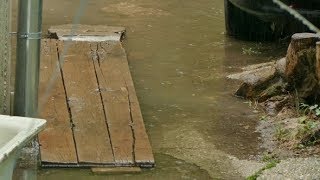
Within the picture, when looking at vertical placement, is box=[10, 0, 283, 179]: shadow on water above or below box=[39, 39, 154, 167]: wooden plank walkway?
below

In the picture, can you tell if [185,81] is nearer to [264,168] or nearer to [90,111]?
[90,111]

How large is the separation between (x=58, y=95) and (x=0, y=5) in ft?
6.33

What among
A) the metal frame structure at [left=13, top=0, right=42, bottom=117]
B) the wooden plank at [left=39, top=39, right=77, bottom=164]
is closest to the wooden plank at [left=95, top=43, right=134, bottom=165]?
the wooden plank at [left=39, top=39, right=77, bottom=164]

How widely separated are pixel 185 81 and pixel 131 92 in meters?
1.07

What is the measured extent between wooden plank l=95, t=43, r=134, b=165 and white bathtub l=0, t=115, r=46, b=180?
168 cm

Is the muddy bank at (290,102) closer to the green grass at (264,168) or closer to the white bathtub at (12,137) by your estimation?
the green grass at (264,168)

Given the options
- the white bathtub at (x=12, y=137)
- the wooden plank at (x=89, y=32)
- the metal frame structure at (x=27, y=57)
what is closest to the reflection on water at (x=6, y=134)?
the white bathtub at (x=12, y=137)

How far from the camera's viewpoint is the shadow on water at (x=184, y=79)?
4609 millimetres

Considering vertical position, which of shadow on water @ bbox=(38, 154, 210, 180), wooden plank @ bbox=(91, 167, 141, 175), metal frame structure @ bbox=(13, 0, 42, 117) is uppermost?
metal frame structure @ bbox=(13, 0, 42, 117)

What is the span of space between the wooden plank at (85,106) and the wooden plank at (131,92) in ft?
0.54

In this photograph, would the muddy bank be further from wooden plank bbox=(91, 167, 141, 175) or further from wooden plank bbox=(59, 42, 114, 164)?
wooden plank bbox=(59, 42, 114, 164)

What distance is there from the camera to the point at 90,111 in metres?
5.13

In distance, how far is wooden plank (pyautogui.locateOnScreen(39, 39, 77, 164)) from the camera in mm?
4402

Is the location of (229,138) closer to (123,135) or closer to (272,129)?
(272,129)
